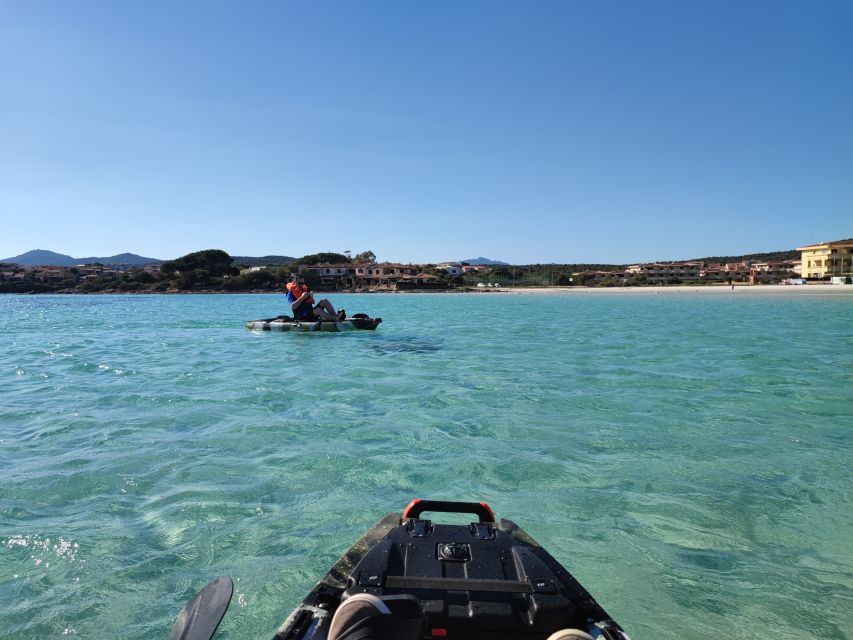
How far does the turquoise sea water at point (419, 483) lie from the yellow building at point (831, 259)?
335ft

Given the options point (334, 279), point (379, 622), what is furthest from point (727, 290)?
point (379, 622)

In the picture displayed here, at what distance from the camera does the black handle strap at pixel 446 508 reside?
306cm

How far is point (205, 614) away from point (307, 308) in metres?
20.7

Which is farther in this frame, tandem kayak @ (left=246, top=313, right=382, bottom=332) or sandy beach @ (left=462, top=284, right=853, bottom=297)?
sandy beach @ (left=462, top=284, right=853, bottom=297)

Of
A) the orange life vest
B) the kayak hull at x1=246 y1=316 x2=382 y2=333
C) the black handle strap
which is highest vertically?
the orange life vest

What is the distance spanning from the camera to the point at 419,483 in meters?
6.10

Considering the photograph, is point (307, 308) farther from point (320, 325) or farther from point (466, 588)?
point (466, 588)

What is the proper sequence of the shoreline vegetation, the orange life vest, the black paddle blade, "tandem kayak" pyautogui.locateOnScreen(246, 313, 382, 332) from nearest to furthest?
the black paddle blade → "tandem kayak" pyautogui.locateOnScreen(246, 313, 382, 332) → the orange life vest → the shoreline vegetation

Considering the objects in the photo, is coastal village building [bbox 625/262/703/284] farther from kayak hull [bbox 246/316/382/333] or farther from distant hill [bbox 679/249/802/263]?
kayak hull [bbox 246/316/382/333]

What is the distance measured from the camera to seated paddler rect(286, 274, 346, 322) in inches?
879

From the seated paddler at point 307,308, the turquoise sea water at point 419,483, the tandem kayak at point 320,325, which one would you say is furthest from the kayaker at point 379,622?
the seated paddler at point 307,308

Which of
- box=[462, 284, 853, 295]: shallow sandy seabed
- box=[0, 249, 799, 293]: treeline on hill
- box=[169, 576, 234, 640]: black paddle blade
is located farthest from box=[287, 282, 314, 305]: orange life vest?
box=[0, 249, 799, 293]: treeline on hill

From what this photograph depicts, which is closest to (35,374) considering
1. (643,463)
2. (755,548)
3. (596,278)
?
(643,463)

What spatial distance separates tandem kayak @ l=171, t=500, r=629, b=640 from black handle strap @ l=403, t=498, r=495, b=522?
0.20m
